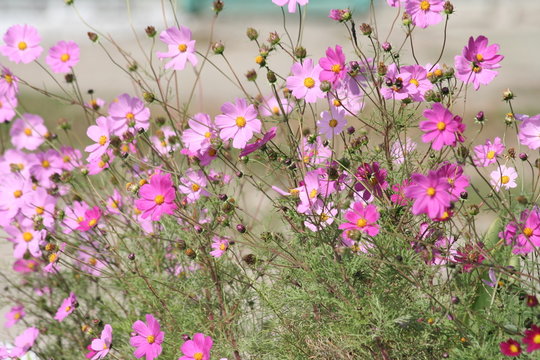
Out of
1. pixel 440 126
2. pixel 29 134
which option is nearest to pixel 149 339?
pixel 440 126

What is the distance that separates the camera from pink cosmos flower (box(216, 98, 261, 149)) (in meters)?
1.56

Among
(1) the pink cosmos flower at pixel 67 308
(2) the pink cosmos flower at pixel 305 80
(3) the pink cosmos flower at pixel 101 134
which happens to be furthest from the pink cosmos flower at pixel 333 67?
(1) the pink cosmos flower at pixel 67 308

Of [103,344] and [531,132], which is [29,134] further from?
[531,132]

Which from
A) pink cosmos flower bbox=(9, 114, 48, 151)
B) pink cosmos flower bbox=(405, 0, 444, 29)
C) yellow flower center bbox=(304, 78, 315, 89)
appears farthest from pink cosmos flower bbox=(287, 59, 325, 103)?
pink cosmos flower bbox=(9, 114, 48, 151)

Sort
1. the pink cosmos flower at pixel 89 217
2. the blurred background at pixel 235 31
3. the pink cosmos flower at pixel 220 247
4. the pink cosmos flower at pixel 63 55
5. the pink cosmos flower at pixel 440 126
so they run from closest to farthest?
the pink cosmos flower at pixel 440 126 → the pink cosmos flower at pixel 220 247 → the pink cosmos flower at pixel 89 217 → the pink cosmos flower at pixel 63 55 → the blurred background at pixel 235 31

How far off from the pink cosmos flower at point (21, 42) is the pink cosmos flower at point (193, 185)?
1.87ft

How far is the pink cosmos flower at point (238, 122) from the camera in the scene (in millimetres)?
1564

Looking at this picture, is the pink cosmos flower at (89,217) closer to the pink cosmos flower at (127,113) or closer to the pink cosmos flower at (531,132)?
the pink cosmos flower at (127,113)

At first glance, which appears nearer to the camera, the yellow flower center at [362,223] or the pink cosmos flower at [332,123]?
the yellow flower center at [362,223]

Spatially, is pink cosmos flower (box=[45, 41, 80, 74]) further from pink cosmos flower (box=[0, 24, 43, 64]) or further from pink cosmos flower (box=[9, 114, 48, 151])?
pink cosmos flower (box=[9, 114, 48, 151])

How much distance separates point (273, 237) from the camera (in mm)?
1624

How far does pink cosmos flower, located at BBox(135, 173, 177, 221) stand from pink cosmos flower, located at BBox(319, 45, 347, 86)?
14.4 inches

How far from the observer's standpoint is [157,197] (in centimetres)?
150

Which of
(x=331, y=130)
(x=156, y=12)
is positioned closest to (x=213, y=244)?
(x=331, y=130)
